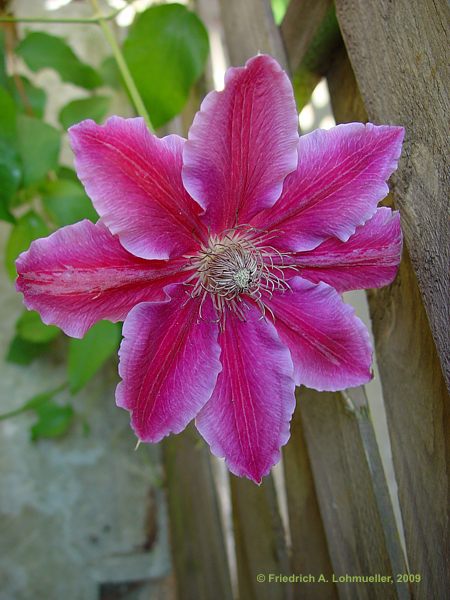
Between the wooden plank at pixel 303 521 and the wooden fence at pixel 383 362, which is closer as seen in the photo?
the wooden fence at pixel 383 362

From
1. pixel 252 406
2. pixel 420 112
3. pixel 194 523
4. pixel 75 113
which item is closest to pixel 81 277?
pixel 252 406

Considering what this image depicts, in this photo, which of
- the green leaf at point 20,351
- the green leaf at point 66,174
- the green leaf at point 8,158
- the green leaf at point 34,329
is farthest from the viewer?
the green leaf at point 20,351

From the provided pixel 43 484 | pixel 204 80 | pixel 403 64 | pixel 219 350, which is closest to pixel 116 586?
pixel 43 484

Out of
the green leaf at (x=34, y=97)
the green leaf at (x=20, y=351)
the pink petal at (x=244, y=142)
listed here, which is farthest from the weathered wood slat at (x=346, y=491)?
the green leaf at (x=20, y=351)

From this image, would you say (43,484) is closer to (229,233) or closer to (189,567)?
(189,567)

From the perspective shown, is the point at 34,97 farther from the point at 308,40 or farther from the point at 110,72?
the point at 308,40

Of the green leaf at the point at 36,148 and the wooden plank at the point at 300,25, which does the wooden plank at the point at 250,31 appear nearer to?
the wooden plank at the point at 300,25

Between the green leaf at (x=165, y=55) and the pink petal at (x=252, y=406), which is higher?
the green leaf at (x=165, y=55)
